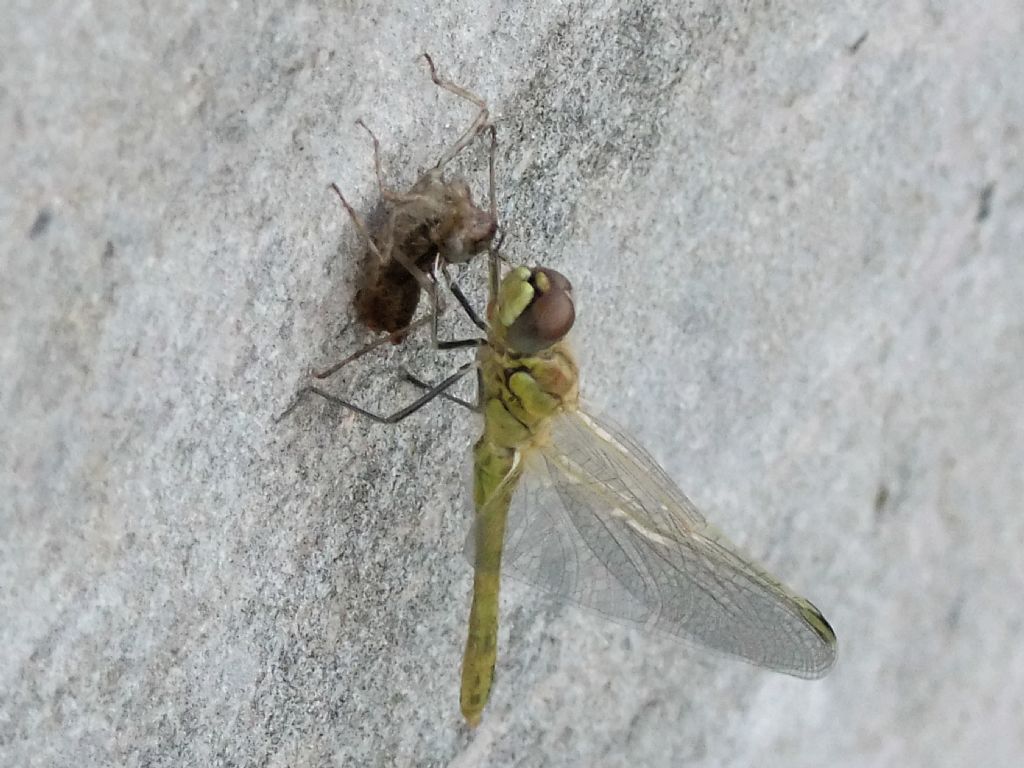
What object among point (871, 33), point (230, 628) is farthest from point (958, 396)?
point (230, 628)

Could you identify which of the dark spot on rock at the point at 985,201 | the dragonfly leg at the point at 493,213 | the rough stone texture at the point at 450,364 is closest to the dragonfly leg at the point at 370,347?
the rough stone texture at the point at 450,364

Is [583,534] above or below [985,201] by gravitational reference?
below

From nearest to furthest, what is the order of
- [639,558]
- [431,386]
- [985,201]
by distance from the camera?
[431,386]
[639,558]
[985,201]

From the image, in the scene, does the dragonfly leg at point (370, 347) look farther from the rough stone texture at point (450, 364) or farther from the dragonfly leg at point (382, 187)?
the dragonfly leg at point (382, 187)

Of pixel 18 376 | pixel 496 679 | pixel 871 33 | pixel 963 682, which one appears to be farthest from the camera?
pixel 963 682

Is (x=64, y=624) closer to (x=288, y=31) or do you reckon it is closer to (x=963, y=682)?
(x=288, y=31)

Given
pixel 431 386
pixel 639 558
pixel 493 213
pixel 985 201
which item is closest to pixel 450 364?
pixel 431 386

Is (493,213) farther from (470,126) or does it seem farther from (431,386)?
(431,386)
